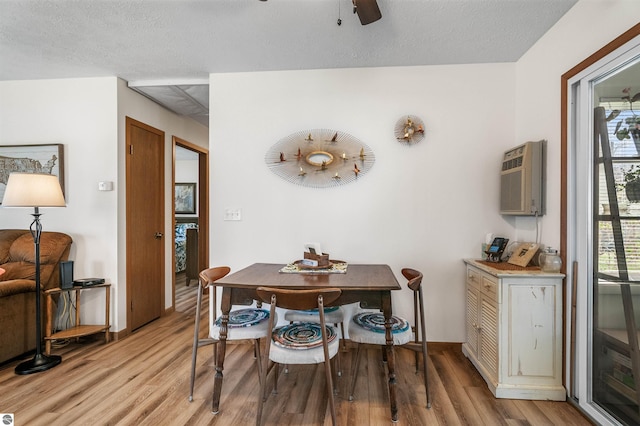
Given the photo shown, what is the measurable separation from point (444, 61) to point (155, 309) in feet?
13.2

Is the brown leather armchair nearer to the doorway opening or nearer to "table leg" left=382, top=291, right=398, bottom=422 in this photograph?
the doorway opening

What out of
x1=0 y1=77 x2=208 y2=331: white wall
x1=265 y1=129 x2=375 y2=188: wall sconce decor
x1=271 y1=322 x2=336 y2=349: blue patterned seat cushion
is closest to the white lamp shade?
x1=0 y1=77 x2=208 y2=331: white wall

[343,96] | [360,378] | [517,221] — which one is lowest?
[360,378]

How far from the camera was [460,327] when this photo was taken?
289 centimetres

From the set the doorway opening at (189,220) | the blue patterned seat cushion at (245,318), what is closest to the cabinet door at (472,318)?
the blue patterned seat cushion at (245,318)

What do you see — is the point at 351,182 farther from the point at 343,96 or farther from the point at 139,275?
the point at 139,275

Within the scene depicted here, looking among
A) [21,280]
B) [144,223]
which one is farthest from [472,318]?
[21,280]

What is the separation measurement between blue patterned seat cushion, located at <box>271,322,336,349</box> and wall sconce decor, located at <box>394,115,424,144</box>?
5.99ft

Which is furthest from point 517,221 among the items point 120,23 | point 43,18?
point 43,18

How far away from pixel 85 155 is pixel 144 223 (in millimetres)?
878

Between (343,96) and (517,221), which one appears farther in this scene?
(343,96)

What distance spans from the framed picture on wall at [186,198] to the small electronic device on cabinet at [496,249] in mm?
5653

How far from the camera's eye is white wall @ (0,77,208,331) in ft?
10.4

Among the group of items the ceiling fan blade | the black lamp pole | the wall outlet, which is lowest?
the black lamp pole
